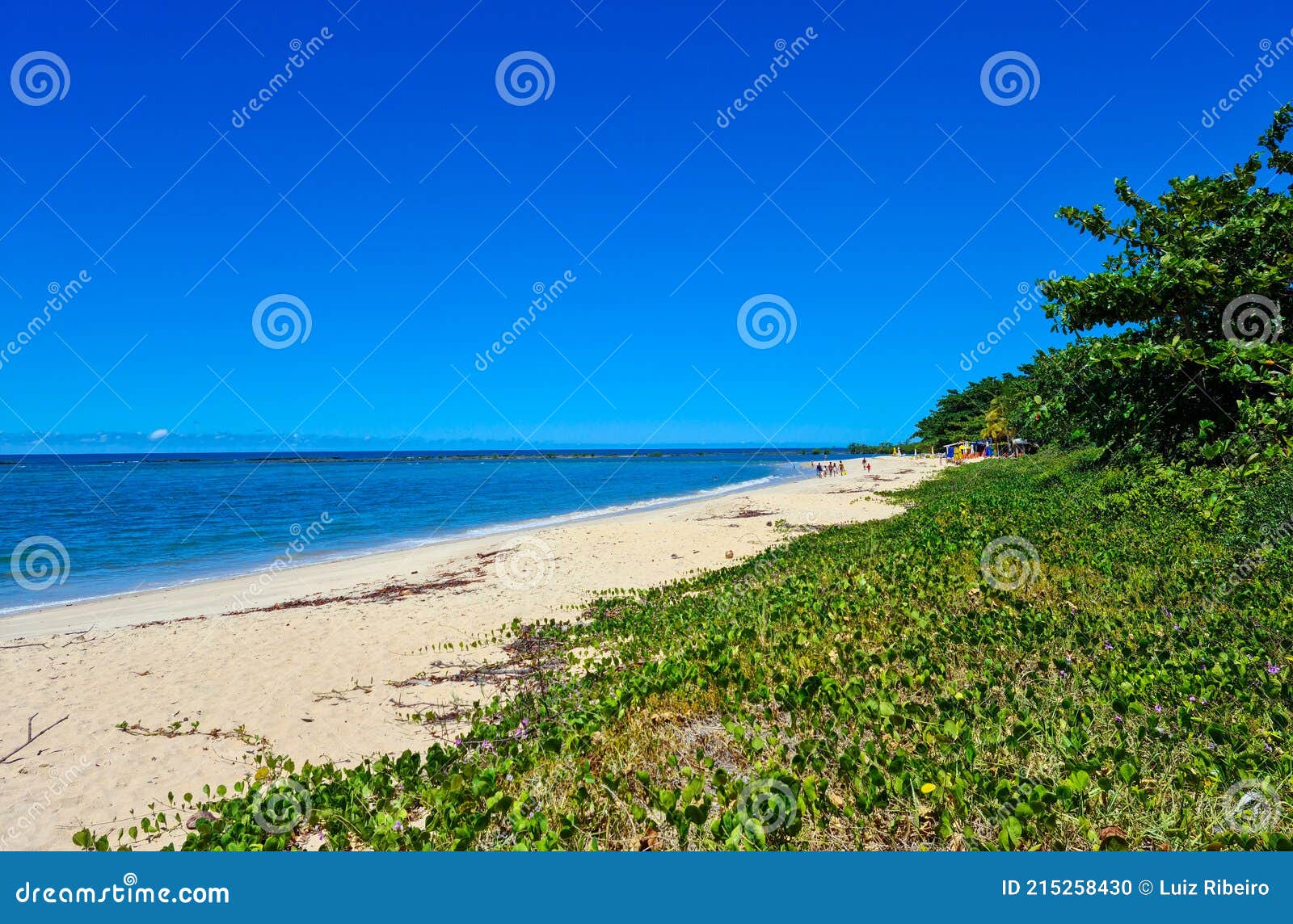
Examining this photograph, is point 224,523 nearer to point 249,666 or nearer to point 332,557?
point 332,557

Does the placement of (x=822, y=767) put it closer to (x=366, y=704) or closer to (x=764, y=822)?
(x=764, y=822)

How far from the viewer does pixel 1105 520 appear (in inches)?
480

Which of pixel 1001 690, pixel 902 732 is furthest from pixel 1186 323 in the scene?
pixel 902 732

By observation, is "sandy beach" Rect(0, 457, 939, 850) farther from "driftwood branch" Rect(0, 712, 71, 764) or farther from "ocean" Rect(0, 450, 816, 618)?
"ocean" Rect(0, 450, 816, 618)

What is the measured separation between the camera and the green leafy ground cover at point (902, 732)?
3.60 meters

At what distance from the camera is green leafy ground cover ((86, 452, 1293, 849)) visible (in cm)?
360

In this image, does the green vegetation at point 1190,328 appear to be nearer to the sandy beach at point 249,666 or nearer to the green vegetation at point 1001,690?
the green vegetation at point 1001,690

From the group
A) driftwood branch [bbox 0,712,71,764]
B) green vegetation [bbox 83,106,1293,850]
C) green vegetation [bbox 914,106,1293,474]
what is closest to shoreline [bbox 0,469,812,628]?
A: driftwood branch [bbox 0,712,71,764]

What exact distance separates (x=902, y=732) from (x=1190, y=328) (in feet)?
16.8

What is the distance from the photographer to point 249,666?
10.8 meters

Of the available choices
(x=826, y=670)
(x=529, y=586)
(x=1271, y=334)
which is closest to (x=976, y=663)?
(x=826, y=670)

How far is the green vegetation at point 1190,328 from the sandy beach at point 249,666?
306 inches

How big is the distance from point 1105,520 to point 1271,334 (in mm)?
7338

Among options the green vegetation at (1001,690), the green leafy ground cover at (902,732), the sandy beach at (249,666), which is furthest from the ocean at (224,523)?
the green leafy ground cover at (902,732)
